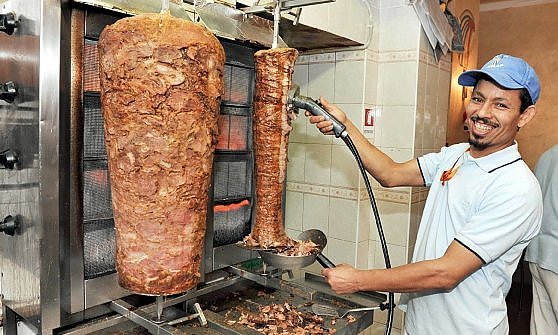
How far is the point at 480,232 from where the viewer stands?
1.65m

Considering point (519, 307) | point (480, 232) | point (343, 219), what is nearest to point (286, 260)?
point (480, 232)

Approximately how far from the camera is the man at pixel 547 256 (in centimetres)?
287

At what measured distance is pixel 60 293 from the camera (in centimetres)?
158

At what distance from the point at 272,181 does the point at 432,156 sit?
3.17 feet

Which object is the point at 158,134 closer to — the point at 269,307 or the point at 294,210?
the point at 269,307

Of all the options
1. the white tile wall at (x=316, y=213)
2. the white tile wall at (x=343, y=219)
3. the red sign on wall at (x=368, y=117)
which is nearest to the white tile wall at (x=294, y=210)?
the white tile wall at (x=316, y=213)

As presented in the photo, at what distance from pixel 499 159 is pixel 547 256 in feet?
4.98

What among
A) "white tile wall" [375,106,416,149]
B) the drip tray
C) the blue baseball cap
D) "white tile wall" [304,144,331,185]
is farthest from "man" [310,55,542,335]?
"white tile wall" [304,144,331,185]

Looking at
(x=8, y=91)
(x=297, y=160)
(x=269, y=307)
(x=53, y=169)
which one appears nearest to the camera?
(x=53, y=169)

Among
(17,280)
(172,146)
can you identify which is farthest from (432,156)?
(17,280)

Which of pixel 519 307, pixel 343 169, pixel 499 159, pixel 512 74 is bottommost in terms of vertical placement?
pixel 519 307

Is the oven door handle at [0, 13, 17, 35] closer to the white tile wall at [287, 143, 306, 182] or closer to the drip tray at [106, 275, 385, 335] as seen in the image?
the drip tray at [106, 275, 385, 335]

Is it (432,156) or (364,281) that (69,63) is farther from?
(432,156)

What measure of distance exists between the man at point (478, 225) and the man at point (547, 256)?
1283 millimetres
